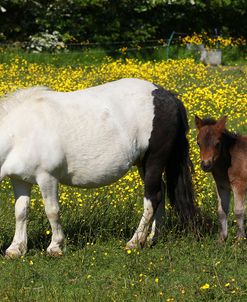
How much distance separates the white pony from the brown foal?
516 millimetres

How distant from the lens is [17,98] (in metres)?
9.75

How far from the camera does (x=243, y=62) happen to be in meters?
28.0

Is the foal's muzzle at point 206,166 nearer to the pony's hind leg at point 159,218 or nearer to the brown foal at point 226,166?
the brown foal at point 226,166

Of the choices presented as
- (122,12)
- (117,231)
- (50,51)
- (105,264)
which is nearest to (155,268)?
(105,264)

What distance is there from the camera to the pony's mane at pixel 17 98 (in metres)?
Result: 9.65

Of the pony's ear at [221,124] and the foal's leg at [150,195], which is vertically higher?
the pony's ear at [221,124]

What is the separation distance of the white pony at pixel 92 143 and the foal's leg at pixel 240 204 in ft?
2.29

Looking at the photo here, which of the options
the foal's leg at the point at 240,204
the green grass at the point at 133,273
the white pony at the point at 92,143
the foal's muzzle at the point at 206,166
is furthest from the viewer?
the foal's leg at the point at 240,204

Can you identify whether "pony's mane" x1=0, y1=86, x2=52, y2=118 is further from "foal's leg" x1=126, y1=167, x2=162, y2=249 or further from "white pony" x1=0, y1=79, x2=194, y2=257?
"foal's leg" x1=126, y1=167, x2=162, y2=249

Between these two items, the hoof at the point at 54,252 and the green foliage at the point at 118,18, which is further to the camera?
the green foliage at the point at 118,18

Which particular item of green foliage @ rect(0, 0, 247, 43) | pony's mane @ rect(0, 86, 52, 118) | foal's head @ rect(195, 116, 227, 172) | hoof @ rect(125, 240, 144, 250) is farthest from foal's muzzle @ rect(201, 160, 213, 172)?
green foliage @ rect(0, 0, 247, 43)

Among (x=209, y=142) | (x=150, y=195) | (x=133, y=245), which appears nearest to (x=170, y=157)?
(x=150, y=195)

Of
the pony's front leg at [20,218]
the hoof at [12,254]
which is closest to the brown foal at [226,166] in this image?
the pony's front leg at [20,218]

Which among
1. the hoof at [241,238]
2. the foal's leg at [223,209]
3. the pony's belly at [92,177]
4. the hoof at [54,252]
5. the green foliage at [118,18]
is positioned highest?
the pony's belly at [92,177]
